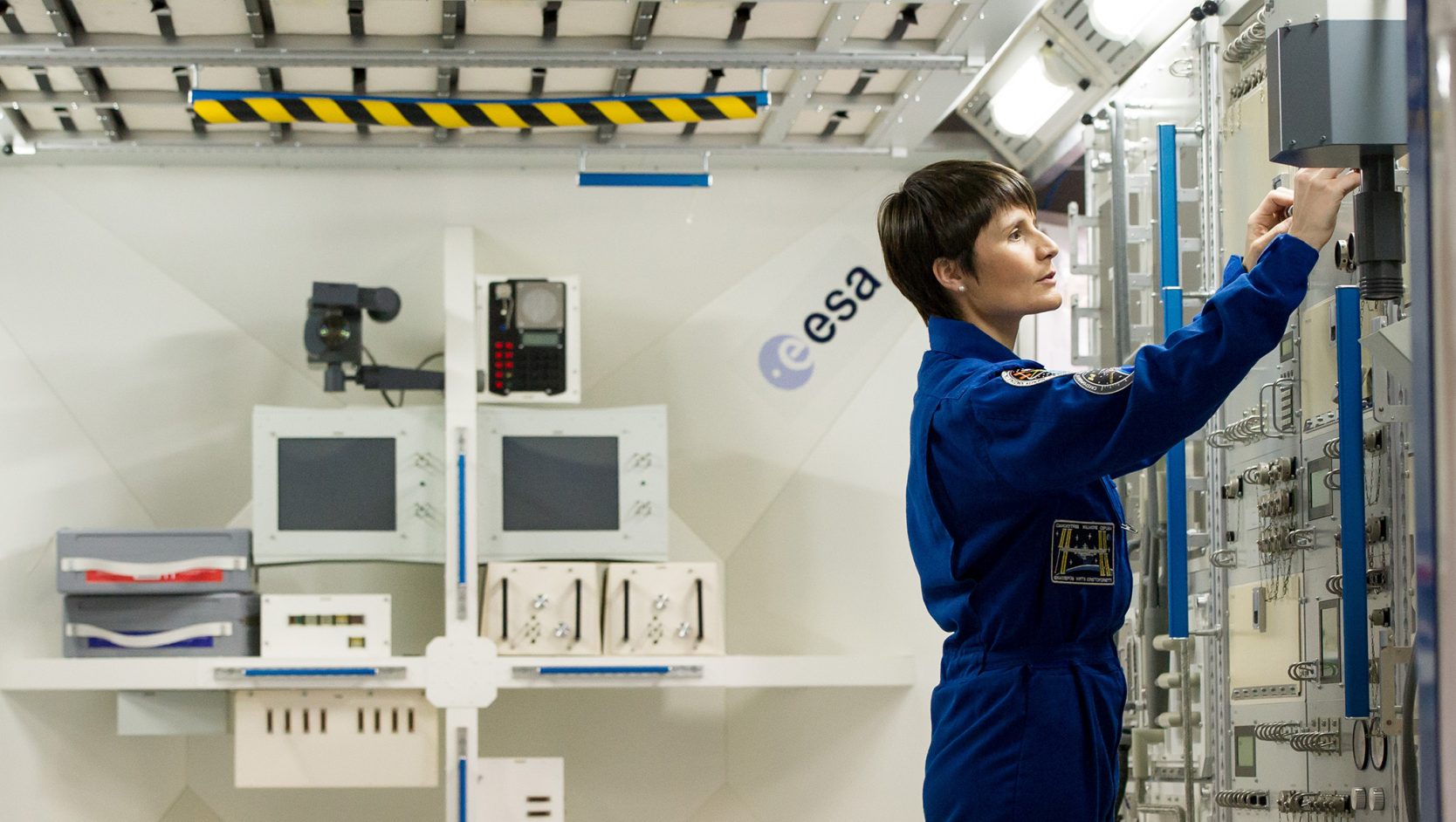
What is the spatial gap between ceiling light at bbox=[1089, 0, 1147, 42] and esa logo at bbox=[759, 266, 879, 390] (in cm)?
178

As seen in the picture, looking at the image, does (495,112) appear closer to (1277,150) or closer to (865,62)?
(865,62)

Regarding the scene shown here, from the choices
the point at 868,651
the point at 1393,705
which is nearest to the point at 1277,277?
the point at 1393,705

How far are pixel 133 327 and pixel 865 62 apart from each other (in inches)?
134

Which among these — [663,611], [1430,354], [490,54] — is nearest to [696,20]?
[490,54]

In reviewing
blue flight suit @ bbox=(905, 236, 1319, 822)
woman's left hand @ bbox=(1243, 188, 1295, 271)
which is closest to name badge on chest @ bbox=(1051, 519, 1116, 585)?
blue flight suit @ bbox=(905, 236, 1319, 822)

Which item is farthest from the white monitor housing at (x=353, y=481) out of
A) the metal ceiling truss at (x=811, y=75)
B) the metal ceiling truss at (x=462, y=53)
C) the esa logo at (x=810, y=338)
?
the metal ceiling truss at (x=811, y=75)

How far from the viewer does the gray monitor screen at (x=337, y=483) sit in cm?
625

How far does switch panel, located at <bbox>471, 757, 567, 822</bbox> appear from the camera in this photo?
6.09 meters

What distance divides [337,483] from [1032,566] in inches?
181

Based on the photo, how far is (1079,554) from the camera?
212 cm

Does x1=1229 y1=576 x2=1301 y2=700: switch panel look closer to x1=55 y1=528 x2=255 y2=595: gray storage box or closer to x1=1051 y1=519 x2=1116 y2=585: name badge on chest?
x1=1051 y1=519 x2=1116 y2=585: name badge on chest

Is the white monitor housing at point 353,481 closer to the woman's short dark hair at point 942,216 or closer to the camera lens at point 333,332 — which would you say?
the camera lens at point 333,332

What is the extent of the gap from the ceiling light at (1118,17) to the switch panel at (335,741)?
11.7ft

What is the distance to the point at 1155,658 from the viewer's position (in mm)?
5156
